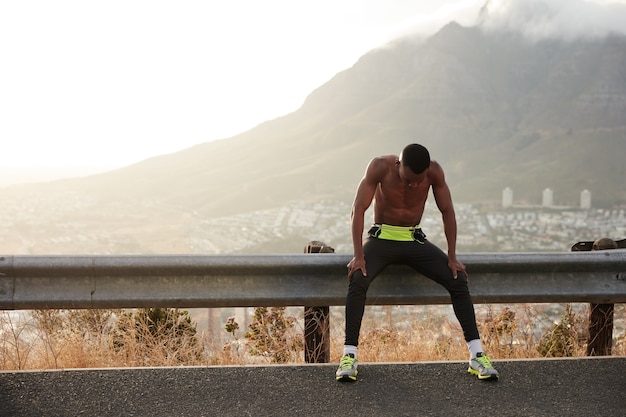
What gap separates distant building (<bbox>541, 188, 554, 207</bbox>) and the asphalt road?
3503 inches

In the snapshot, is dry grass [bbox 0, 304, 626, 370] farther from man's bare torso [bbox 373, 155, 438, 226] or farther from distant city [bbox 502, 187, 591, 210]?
distant city [bbox 502, 187, 591, 210]

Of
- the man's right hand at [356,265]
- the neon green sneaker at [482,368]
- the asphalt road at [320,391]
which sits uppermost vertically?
the man's right hand at [356,265]

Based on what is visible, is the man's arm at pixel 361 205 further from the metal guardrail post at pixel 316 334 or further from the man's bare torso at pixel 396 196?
the metal guardrail post at pixel 316 334

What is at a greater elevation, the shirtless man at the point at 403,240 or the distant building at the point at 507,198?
the distant building at the point at 507,198

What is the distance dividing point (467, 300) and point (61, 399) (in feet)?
8.65

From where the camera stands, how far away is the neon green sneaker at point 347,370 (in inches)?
156

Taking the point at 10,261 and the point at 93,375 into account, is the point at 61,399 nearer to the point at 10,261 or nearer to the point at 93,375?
the point at 93,375

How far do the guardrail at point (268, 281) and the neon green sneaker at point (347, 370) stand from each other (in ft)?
1.72

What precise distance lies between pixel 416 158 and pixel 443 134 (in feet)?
396

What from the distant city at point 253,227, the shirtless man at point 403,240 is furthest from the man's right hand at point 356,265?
the distant city at point 253,227

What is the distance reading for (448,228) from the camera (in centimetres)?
486

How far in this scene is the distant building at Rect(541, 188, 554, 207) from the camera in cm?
8812

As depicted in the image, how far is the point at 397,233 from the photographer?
189 inches

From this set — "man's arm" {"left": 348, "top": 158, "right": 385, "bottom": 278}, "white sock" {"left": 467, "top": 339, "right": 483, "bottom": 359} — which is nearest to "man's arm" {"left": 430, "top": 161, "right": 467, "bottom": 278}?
"man's arm" {"left": 348, "top": 158, "right": 385, "bottom": 278}
